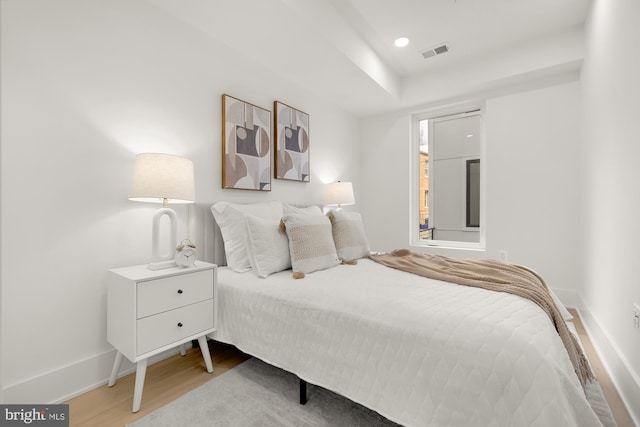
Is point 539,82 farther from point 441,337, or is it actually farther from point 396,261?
point 441,337

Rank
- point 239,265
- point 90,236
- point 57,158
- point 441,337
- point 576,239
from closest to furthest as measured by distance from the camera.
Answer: point 441,337
point 57,158
point 90,236
point 239,265
point 576,239

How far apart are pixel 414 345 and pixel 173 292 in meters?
1.27

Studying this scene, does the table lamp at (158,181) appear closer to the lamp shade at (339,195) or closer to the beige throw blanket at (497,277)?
the beige throw blanket at (497,277)

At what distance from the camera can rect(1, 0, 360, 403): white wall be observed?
1458 millimetres

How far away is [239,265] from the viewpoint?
2.14 metres

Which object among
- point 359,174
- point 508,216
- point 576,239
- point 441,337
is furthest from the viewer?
point 359,174

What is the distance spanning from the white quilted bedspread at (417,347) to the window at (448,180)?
236 centimetres

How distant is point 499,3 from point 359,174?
2.42 meters

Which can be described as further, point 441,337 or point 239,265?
point 239,265

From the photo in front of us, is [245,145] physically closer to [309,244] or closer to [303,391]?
[309,244]

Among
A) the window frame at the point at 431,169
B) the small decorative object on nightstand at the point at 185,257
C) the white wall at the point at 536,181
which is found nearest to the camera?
the small decorative object on nightstand at the point at 185,257

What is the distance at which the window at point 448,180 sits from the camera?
3.71m

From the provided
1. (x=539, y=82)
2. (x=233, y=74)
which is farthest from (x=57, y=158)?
(x=539, y=82)

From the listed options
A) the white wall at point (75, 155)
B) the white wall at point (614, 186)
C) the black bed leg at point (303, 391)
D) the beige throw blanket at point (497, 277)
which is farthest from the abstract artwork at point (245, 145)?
the white wall at point (614, 186)
